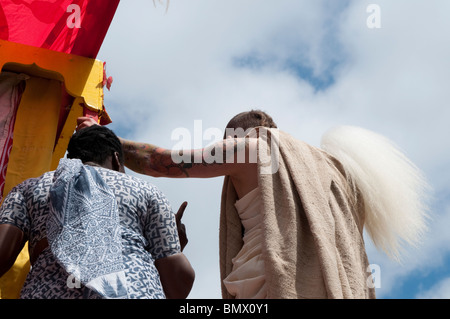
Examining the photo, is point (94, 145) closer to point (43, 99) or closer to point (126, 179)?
point (126, 179)

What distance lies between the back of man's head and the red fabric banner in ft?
4.30

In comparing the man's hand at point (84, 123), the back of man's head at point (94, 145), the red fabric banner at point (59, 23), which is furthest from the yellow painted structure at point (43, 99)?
the back of man's head at point (94, 145)

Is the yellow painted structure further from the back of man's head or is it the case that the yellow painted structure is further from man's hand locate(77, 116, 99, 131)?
the back of man's head

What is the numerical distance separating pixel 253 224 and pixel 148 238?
0.74 m

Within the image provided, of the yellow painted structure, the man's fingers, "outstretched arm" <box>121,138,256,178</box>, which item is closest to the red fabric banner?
the yellow painted structure

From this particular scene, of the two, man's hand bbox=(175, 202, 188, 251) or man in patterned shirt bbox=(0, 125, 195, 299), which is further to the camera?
man's hand bbox=(175, 202, 188, 251)

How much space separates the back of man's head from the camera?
2291 millimetres

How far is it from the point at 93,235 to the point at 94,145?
48cm

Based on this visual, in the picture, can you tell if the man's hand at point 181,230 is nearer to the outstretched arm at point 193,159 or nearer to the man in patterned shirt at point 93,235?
the outstretched arm at point 193,159

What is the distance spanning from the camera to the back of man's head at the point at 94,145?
2291 millimetres

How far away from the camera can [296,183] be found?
2.71m

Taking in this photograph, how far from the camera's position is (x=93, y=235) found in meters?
1.95
